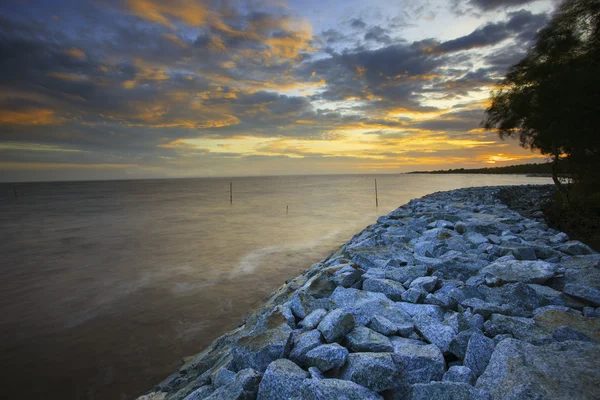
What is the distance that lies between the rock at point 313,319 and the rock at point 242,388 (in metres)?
0.84

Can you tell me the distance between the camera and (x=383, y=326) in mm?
3078

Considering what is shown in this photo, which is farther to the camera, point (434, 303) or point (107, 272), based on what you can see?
point (107, 272)

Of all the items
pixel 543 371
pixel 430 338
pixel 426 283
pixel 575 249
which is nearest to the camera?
pixel 543 371

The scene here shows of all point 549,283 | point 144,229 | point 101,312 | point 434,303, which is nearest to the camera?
point 434,303

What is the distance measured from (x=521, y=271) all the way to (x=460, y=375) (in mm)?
2637

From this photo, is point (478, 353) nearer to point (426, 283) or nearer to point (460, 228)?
point (426, 283)

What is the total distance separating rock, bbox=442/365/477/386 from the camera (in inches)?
93.9

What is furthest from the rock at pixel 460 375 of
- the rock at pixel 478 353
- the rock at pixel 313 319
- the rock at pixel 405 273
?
the rock at pixel 405 273

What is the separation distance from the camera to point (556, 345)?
2.51 metres

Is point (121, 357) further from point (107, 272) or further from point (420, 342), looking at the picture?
point (107, 272)

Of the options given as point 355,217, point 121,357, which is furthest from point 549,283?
point 355,217

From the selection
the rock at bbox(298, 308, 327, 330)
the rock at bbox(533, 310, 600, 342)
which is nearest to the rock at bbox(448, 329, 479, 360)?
the rock at bbox(533, 310, 600, 342)

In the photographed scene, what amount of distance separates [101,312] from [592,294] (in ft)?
30.8

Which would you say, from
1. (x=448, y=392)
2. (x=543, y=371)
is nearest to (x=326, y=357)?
(x=448, y=392)
